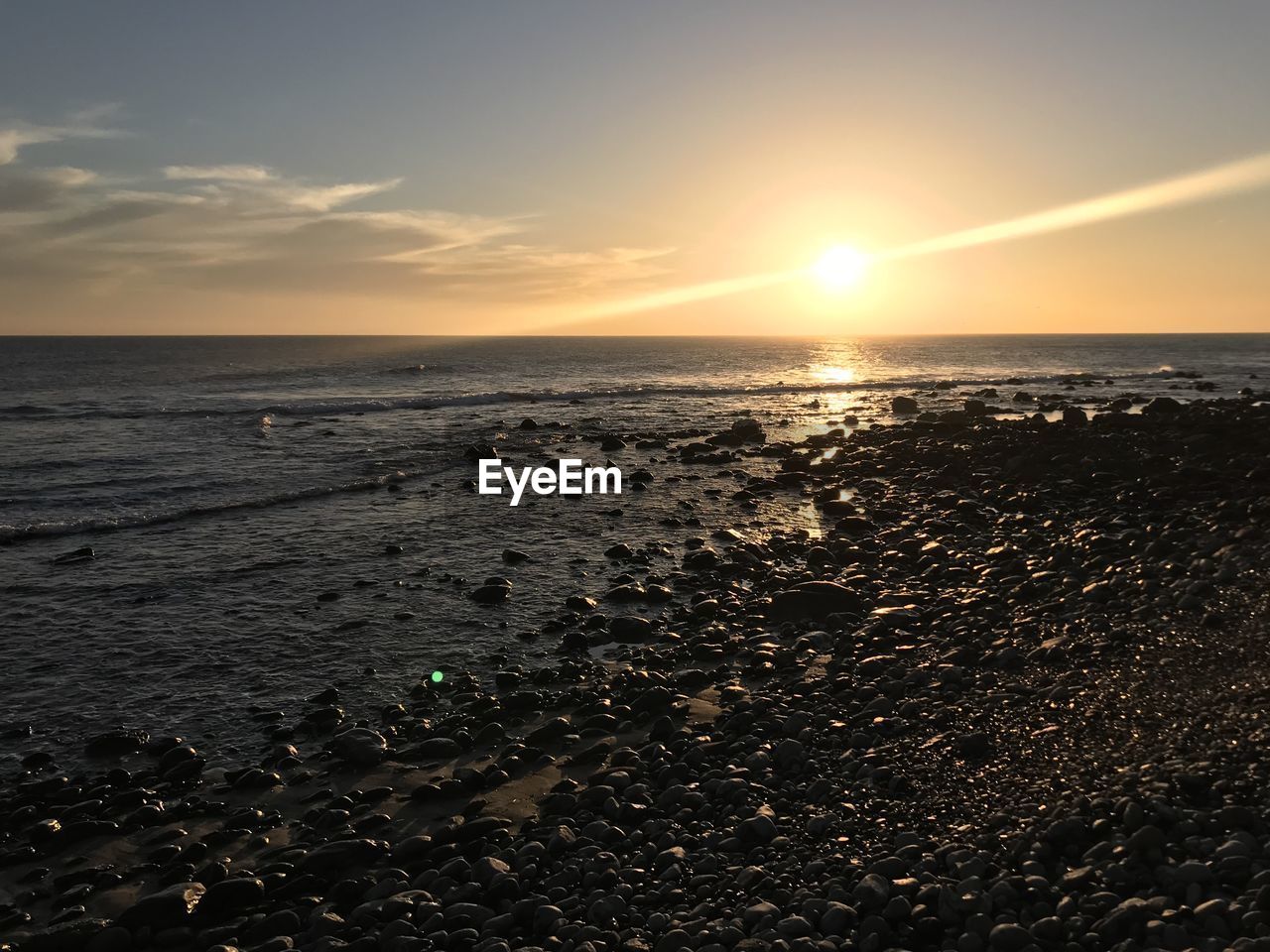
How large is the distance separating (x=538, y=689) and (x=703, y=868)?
14.8 ft

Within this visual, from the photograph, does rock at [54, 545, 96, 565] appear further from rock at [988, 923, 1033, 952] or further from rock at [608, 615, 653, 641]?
rock at [988, 923, 1033, 952]

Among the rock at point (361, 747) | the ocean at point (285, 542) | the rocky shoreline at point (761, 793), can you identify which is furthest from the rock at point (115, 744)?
the rock at point (361, 747)

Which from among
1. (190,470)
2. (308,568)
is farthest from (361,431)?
(308,568)

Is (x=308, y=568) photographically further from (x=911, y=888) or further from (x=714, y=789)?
(x=911, y=888)

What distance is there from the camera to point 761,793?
24.2 feet

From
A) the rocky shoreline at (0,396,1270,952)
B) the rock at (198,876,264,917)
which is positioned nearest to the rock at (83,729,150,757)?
the rocky shoreline at (0,396,1270,952)

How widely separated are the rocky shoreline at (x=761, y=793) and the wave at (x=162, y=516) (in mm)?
13189

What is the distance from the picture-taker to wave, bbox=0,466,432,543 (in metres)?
19.4

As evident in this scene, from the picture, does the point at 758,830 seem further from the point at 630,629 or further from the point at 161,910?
the point at 630,629

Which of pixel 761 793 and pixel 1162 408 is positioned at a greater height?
pixel 1162 408

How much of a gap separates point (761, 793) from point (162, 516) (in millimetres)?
19538

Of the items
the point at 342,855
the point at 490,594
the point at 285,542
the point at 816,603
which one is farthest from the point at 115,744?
the point at 816,603

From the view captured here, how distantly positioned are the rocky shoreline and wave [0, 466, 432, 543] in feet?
43.3

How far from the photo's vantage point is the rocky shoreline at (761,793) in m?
5.66
